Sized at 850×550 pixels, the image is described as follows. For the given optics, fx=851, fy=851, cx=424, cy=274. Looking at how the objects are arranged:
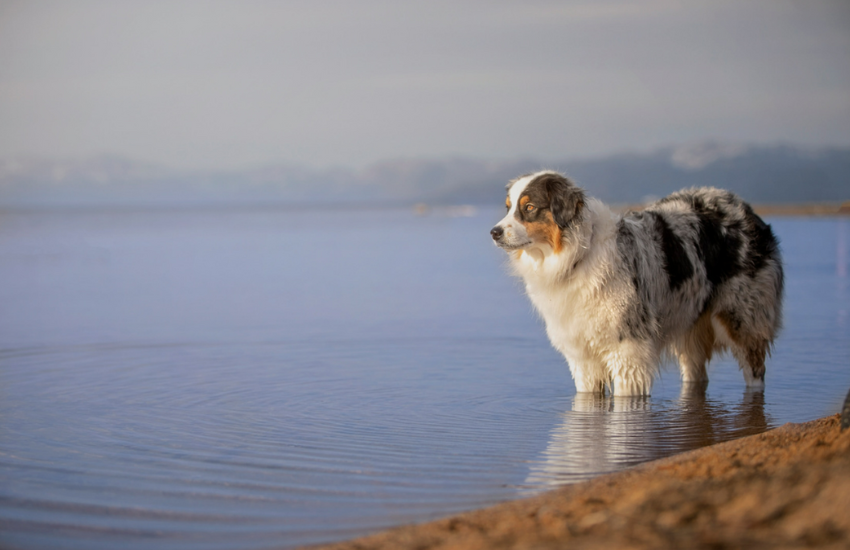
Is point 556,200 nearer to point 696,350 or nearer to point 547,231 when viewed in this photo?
point 547,231

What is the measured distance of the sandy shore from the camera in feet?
9.82

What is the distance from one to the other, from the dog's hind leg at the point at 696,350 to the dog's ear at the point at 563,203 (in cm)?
183

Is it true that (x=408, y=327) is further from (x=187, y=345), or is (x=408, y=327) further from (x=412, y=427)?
(x=412, y=427)

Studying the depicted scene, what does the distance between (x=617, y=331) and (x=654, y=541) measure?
4149 mm

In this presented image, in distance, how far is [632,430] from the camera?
642cm

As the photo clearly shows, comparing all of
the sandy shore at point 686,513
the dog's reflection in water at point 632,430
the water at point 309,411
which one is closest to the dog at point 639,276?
the dog's reflection in water at point 632,430

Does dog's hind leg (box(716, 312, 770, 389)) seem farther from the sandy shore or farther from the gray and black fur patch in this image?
the sandy shore

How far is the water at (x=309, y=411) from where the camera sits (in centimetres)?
471

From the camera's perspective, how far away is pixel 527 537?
3.42 metres

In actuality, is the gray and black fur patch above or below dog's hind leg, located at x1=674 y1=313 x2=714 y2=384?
above

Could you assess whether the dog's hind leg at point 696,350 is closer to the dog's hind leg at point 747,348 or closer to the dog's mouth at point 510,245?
the dog's hind leg at point 747,348

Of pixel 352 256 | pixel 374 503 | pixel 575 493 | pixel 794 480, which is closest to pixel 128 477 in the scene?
pixel 374 503

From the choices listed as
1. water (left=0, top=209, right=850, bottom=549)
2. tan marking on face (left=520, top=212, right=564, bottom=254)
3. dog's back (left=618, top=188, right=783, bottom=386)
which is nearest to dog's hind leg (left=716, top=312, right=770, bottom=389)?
dog's back (left=618, top=188, right=783, bottom=386)

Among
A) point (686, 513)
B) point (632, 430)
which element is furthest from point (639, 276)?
point (686, 513)
